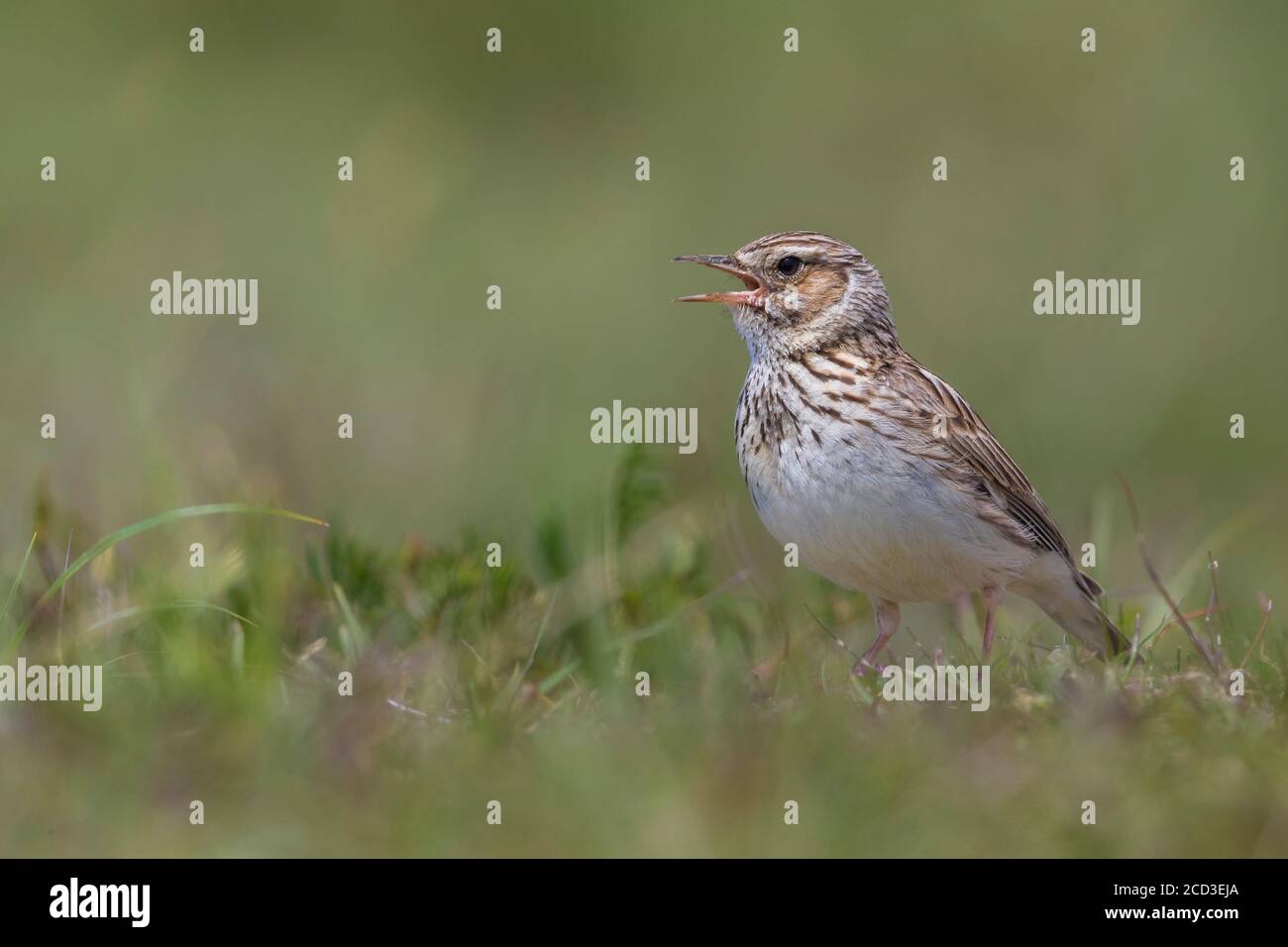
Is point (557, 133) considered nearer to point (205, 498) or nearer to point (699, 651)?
point (205, 498)

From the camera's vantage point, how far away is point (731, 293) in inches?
308

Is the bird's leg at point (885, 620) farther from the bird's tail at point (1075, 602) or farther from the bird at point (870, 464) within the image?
the bird's tail at point (1075, 602)

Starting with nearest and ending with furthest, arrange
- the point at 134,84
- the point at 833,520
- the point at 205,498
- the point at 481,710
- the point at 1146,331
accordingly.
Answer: the point at 481,710
the point at 833,520
the point at 205,498
the point at 1146,331
the point at 134,84

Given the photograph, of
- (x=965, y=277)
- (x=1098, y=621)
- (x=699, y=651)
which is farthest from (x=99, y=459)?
(x=965, y=277)

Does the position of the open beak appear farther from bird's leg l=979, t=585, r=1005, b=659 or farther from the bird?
bird's leg l=979, t=585, r=1005, b=659

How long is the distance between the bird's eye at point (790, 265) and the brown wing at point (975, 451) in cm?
60

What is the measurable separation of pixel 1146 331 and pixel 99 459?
335 inches

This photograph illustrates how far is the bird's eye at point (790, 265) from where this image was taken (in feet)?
25.8

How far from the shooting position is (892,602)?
778 centimetres

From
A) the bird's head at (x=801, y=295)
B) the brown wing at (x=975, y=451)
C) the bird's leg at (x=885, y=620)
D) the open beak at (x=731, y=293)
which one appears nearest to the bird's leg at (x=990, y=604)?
the brown wing at (x=975, y=451)

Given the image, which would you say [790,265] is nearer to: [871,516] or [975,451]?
[975,451]

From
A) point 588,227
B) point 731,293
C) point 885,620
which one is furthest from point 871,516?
point 588,227

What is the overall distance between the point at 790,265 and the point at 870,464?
1.24m

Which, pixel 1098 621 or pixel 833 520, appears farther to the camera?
pixel 1098 621
